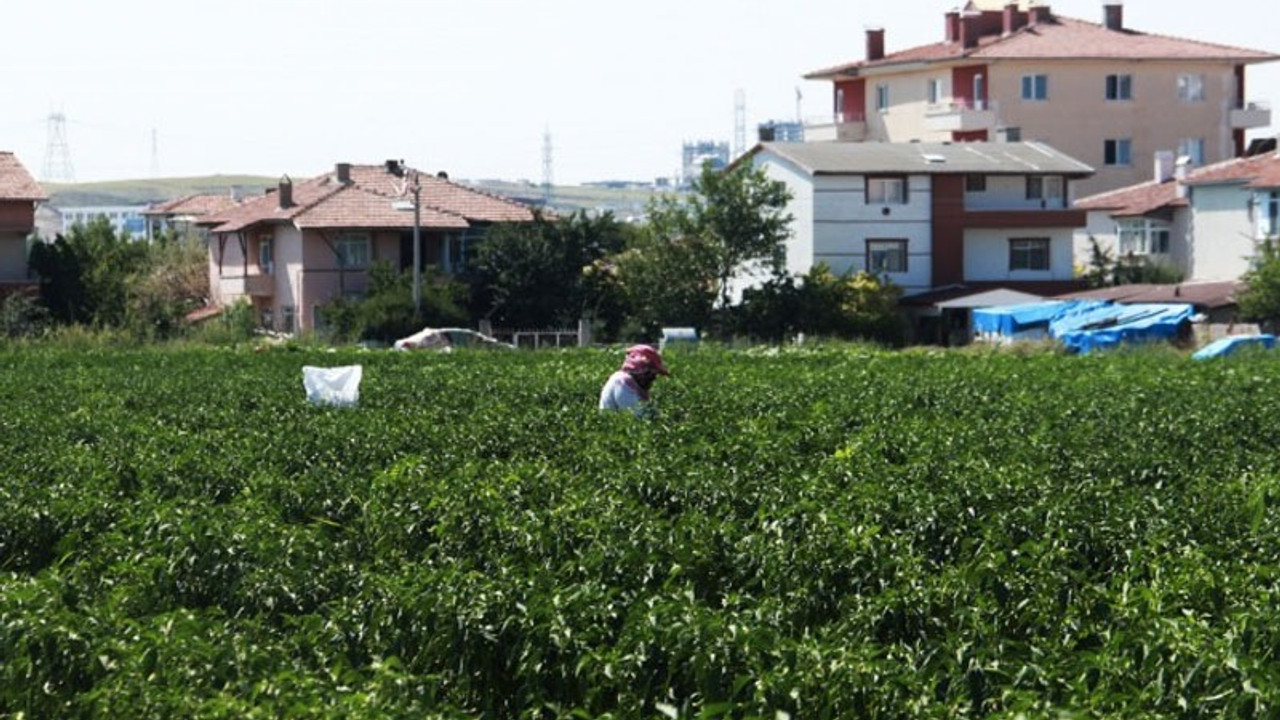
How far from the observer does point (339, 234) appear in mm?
69875

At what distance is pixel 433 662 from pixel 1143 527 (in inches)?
163

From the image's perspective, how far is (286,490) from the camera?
48.3 ft

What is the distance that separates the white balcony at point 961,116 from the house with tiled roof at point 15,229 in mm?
35122

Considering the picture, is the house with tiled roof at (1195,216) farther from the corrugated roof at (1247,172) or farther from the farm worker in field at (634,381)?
the farm worker in field at (634,381)

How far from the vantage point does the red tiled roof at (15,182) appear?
67688 mm

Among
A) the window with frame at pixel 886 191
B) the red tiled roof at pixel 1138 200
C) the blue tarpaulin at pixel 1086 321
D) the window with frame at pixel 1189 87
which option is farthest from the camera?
the window with frame at pixel 1189 87

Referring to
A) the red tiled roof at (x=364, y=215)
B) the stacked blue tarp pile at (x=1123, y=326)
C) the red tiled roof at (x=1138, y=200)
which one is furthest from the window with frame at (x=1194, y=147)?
the stacked blue tarp pile at (x=1123, y=326)

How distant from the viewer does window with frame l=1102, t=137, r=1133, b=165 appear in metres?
89.5

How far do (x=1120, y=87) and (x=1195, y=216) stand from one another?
63.9ft

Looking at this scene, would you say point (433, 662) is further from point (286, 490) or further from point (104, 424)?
point (104, 424)

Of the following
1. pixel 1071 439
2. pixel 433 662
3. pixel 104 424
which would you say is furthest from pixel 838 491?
pixel 104 424

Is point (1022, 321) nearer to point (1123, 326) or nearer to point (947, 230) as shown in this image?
point (1123, 326)

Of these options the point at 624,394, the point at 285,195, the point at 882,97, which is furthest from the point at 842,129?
the point at 624,394

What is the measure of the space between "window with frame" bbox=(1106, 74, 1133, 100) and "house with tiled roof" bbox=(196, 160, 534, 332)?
27264 mm
